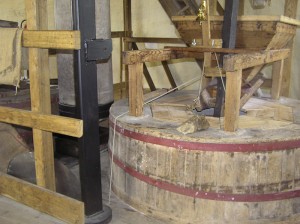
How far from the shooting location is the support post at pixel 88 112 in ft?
8.05

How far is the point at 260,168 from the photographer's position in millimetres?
2613

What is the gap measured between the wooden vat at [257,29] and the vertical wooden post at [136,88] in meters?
0.99

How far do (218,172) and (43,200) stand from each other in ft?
4.72

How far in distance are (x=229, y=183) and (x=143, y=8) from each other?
5.48 meters

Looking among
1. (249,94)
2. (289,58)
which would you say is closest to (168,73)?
(289,58)

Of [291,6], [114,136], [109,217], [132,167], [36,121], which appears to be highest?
[291,6]

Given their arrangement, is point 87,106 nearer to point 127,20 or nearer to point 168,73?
point 168,73

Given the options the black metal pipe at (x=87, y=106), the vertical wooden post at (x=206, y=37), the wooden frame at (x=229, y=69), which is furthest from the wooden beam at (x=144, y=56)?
the black metal pipe at (x=87, y=106)

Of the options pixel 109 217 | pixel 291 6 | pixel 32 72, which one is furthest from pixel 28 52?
pixel 291 6

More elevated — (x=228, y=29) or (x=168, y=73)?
(x=228, y=29)

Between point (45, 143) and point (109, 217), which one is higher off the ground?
point (45, 143)

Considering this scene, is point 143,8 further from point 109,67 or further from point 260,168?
point 260,168

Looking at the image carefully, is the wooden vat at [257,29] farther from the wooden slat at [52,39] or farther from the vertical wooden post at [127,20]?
the vertical wooden post at [127,20]

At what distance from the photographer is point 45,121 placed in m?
2.73
